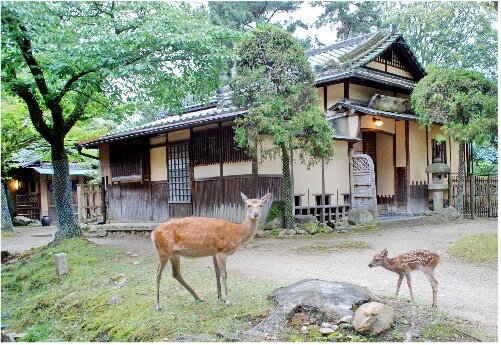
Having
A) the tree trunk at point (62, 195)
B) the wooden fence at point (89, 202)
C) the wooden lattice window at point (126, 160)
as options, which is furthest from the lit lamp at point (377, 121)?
the wooden fence at point (89, 202)

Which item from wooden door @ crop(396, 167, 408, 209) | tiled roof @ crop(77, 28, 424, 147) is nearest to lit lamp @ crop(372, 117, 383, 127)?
tiled roof @ crop(77, 28, 424, 147)

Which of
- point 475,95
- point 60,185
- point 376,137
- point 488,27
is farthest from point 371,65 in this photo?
point 60,185

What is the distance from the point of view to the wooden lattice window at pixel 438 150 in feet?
58.7

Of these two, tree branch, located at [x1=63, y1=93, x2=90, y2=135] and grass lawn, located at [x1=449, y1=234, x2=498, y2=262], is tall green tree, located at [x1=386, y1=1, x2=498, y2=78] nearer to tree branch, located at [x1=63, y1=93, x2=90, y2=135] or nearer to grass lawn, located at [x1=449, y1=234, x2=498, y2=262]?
grass lawn, located at [x1=449, y1=234, x2=498, y2=262]

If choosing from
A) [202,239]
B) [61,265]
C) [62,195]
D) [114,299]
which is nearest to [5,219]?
[62,195]

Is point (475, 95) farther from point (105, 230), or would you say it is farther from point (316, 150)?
point (105, 230)

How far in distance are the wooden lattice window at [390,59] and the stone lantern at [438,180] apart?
13.1 ft

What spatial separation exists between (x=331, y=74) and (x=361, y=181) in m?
3.58

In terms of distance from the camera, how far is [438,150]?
59.4ft

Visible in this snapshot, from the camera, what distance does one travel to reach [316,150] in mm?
11938

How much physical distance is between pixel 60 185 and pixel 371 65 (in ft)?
36.5

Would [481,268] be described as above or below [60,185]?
below

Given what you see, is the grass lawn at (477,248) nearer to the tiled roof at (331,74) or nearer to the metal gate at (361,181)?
the metal gate at (361,181)

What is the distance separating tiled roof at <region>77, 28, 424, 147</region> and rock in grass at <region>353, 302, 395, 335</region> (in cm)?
810
